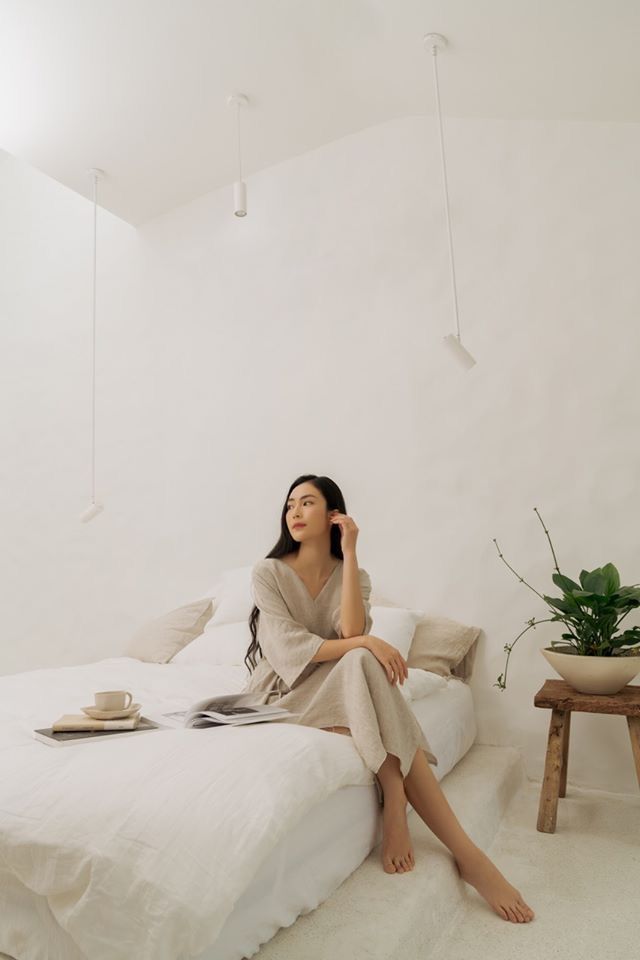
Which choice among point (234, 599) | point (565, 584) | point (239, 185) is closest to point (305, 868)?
point (565, 584)

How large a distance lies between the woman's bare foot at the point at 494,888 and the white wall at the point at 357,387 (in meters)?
1.10

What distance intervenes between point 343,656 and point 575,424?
143cm

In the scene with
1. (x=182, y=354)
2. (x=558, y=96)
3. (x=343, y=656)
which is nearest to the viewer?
(x=343, y=656)

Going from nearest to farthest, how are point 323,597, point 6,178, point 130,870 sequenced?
1. point 130,870
2. point 323,597
3. point 6,178

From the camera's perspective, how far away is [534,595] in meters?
2.93

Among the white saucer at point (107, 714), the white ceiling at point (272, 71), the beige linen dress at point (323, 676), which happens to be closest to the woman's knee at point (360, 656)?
the beige linen dress at point (323, 676)

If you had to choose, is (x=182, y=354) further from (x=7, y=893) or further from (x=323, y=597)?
(x=7, y=893)

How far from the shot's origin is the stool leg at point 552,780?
229cm

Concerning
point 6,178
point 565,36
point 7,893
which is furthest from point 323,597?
point 6,178

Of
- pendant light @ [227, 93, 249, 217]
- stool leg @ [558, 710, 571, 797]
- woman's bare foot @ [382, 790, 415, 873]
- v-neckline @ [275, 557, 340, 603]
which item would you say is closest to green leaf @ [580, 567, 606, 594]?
stool leg @ [558, 710, 571, 797]

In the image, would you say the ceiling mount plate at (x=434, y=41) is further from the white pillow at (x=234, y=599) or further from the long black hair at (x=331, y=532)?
the white pillow at (x=234, y=599)

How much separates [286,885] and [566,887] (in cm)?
84

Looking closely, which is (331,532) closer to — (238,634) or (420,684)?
(420,684)

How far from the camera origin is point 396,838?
1.83 m
